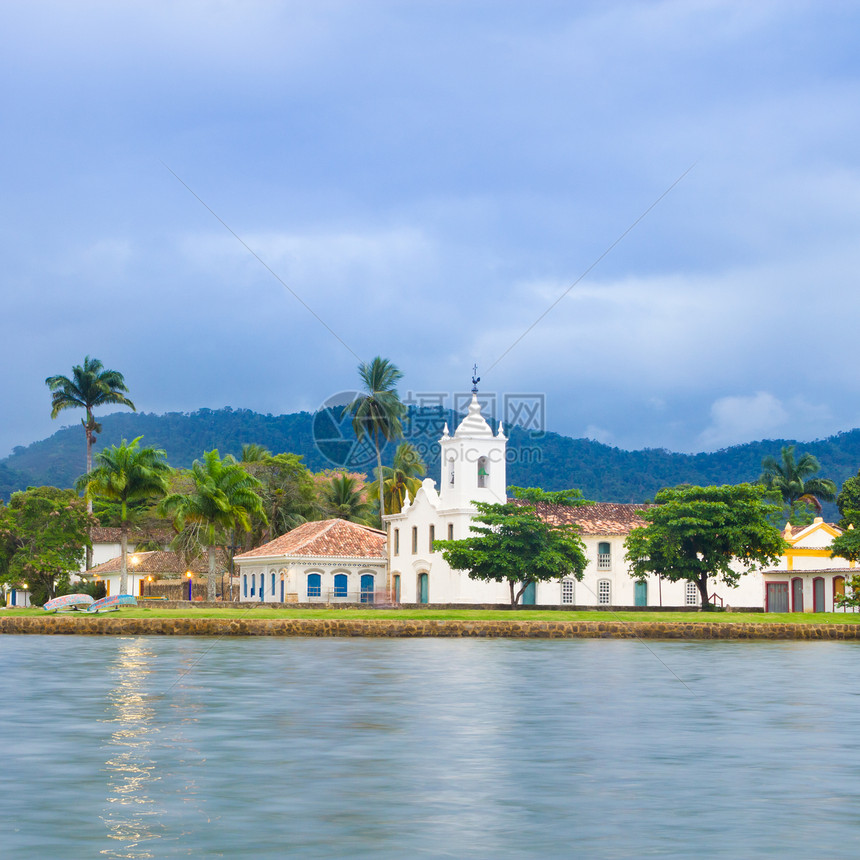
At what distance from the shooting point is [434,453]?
3999 inches

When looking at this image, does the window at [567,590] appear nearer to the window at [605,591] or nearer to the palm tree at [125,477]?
the window at [605,591]

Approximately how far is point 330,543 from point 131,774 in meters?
51.5

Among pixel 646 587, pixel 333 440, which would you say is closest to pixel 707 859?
pixel 646 587

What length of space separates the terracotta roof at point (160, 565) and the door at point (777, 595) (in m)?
35.1

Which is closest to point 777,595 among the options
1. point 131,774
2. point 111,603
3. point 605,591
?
point 605,591

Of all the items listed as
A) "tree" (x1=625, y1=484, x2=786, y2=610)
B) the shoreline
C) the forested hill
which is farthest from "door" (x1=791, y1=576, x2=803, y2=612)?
the forested hill

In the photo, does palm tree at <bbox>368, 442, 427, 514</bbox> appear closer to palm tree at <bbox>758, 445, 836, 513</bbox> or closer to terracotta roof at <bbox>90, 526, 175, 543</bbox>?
terracotta roof at <bbox>90, 526, 175, 543</bbox>

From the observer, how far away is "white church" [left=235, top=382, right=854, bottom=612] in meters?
60.1

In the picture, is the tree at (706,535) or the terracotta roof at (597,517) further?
the terracotta roof at (597,517)

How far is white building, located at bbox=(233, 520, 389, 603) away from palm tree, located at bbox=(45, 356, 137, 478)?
19075mm

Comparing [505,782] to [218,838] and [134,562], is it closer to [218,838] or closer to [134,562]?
[218,838]

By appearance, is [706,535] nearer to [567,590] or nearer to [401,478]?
[567,590]

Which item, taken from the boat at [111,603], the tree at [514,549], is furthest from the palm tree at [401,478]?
the boat at [111,603]

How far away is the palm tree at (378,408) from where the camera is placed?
273ft
